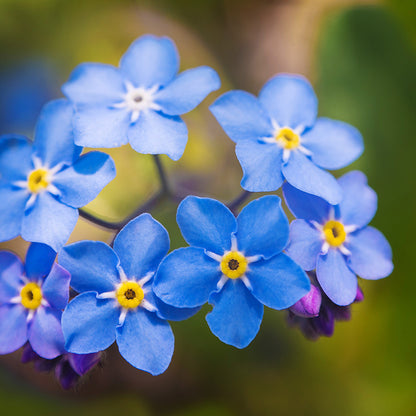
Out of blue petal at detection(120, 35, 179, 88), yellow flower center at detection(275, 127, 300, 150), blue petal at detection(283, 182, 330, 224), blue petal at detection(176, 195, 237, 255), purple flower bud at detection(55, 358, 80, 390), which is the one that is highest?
blue petal at detection(120, 35, 179, 88)

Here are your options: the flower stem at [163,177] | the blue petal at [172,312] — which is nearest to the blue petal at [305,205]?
the blue petal at [172,312]

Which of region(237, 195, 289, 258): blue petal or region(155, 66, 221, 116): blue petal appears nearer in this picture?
region(237, 195, 289, 258): blue petal

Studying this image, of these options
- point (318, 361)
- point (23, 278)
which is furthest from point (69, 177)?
point (318, 361)

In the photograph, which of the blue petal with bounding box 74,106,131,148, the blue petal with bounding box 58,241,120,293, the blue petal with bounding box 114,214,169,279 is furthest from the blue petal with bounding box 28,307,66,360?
the blue petal with bounding box 74,106,131,148

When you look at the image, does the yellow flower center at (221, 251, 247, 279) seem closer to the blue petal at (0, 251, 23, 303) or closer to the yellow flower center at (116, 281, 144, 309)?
the yellow flower center at (116, 281, 144, 309)

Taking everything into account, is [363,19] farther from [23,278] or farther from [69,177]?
[23,278]

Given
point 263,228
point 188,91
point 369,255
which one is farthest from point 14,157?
point 369,255
